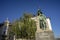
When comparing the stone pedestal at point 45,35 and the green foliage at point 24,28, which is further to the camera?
the green foliage at point 24,28

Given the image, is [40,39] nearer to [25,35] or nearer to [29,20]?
[25,35]

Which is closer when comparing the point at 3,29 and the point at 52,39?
the point at 52,39

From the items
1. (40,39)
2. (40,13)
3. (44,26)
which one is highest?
Answer: (40,13)

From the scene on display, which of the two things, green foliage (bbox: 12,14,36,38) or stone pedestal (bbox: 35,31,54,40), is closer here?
stone pedestal (bbox: 35,31,54,40)

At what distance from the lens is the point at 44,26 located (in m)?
15.9

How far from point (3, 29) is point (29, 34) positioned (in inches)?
479

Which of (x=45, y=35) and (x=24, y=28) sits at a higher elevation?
(x=24, y=28)

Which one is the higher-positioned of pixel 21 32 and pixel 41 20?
pixel 41 20

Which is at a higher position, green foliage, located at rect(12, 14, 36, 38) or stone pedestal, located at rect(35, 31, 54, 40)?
green foliage, located at rect(12, 14, 36, 38)

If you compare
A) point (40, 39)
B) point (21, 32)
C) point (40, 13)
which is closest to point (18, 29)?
point (21, 32)

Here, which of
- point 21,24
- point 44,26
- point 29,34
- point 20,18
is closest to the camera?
point 44,26

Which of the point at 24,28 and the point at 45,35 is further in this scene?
the point at 24,28

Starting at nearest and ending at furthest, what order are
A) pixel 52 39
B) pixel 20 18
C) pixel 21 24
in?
1. pixel 52 39
2. pixel 21 24
3. pixel 20 18

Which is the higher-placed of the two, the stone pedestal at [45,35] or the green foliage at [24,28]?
the green foliage at [24,28]
